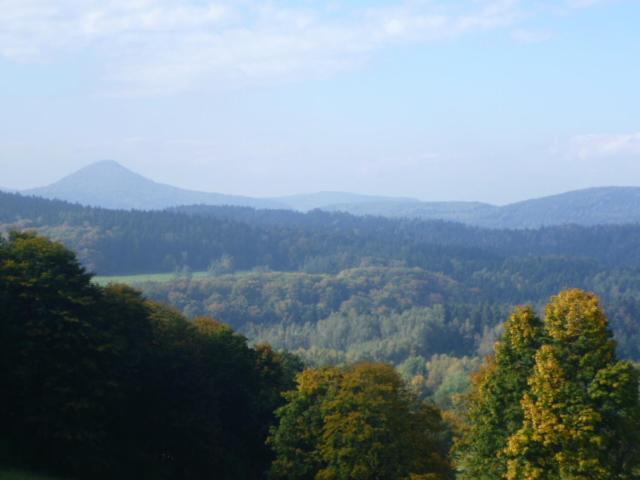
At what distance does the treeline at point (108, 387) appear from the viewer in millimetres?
37406

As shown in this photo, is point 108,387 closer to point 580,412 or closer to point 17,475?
point 17,475

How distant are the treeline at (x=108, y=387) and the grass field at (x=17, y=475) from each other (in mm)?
1770

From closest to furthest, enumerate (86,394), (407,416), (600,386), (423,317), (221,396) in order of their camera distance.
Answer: (600,386) → (86,394) → (407,416) → (221,396) → (423,317)

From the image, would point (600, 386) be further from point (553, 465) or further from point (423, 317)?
point (423, 317)

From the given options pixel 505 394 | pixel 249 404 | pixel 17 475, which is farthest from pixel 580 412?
pixel 249 404

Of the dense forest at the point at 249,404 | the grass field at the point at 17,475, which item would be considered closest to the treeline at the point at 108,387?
the dense forest at the point at 249,404

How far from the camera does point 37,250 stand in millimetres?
40375

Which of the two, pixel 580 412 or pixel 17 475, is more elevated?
pixel 580 412

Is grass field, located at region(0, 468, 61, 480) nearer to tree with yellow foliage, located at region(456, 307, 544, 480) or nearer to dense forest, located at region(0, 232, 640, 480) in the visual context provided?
dense forest, located at region(0, 232, 640, 480)

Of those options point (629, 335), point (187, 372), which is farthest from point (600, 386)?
point (629, 335)

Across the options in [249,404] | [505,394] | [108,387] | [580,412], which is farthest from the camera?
[249,404]

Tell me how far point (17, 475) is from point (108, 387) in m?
7.19

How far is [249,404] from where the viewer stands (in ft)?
164

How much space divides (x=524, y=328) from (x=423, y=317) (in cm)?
15591
